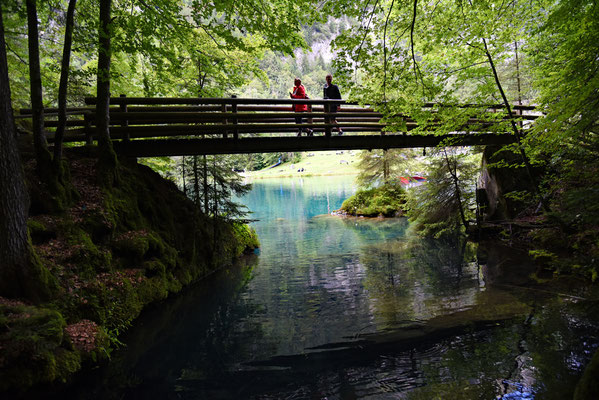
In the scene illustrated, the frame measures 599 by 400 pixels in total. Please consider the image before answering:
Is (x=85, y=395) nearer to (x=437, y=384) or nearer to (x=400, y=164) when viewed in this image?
(x=437, y=384)

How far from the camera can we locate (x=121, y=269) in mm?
7844

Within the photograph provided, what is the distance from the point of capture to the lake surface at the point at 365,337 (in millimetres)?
5188

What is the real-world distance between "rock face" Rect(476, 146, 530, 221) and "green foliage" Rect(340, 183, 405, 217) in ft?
27.9

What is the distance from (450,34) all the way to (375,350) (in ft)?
28.1

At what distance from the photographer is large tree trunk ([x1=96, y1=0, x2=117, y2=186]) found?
26.5 ft

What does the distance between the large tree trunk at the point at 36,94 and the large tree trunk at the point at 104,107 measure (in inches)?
48.2

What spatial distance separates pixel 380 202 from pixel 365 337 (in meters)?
19.3

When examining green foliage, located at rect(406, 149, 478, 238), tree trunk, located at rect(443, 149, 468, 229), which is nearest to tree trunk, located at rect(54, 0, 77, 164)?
tree trunk, located at rect(443, 149, 468, 229)

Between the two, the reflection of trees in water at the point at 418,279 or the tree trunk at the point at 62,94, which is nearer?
the tree trunk at the point at 62,94

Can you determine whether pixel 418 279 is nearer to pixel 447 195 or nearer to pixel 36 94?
pixel 447 195

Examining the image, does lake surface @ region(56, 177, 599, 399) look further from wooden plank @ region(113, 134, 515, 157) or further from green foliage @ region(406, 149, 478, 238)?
wooden plank @ region(113, 134, 515, 157)

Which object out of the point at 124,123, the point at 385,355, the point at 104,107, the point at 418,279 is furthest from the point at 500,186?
the point at 104,107

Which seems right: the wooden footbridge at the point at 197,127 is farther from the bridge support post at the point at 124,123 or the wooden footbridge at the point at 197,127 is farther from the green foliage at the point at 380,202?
the green foliage at the point at 380,202

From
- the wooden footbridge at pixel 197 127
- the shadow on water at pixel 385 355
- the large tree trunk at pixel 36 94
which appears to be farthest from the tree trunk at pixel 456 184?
the large tree trunk at pixel 36 94
